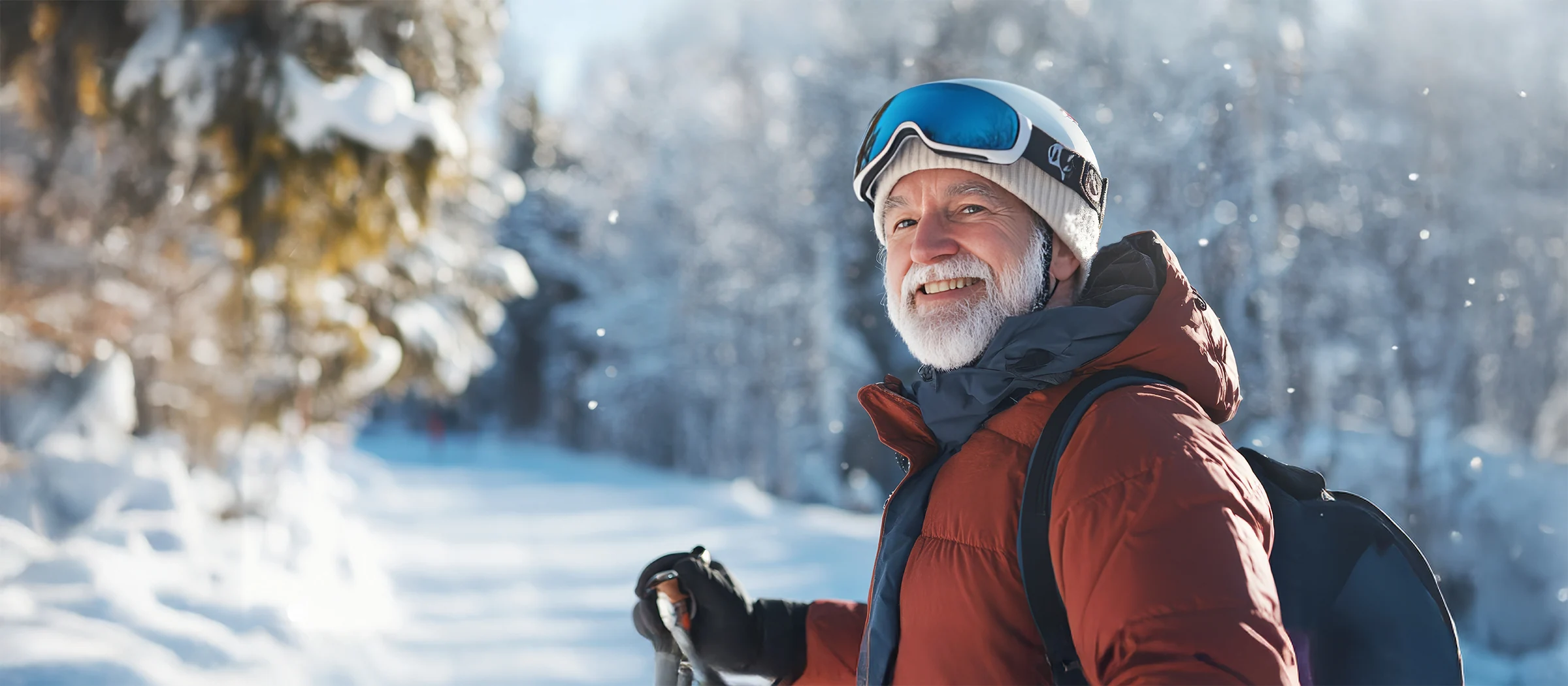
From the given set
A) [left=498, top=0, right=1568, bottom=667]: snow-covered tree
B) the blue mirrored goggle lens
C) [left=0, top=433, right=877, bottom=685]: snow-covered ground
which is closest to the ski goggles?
the blue mirrored goggle lens

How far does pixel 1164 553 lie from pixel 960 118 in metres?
0.88

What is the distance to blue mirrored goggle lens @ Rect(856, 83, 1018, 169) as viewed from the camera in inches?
63.5

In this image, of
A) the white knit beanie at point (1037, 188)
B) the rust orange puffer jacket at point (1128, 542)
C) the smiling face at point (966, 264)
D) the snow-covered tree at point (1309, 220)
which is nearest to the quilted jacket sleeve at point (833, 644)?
the rust orange puffer jacket at point (1128, 542)

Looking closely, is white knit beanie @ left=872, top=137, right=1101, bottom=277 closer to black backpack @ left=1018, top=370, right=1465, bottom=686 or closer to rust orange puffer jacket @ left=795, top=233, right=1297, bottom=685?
rust orange puffer jacket @ left=795, top=233, right=1297, bottom=685

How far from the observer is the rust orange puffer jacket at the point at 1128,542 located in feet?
3.24

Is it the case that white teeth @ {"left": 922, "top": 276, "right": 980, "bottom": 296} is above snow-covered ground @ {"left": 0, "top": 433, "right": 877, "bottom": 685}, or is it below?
above

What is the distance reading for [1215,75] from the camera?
347 inches

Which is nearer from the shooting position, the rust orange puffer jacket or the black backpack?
the rust orange puffer jacket

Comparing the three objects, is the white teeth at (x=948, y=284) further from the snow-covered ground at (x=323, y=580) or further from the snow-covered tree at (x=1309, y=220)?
the snow-covered ground at (x=323, y=580)

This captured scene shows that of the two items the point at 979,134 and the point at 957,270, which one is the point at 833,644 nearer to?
the point at 957,270

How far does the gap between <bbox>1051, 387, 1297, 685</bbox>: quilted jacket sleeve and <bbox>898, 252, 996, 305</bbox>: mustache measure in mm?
461

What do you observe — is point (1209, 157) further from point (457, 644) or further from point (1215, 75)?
point (457, 644)

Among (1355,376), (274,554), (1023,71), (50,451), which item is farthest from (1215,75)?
(50,451)

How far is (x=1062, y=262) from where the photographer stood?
1681 mm
